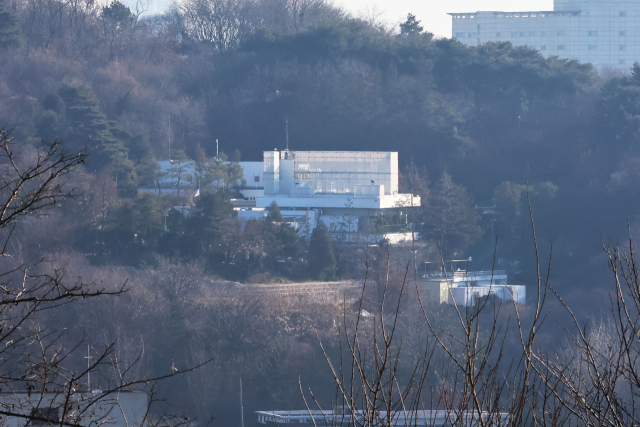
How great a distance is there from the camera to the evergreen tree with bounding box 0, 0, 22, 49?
3319cm

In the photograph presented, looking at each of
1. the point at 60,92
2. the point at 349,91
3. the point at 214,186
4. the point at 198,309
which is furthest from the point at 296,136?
the point at 198,309

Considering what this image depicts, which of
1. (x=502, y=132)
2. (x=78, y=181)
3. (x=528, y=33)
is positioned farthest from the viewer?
(x=528, y=33)

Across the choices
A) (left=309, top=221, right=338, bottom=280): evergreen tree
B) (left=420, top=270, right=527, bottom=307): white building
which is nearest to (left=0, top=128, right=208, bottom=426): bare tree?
(left=420, top=270, right=527, bottom=307): white building

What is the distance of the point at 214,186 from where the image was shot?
2931 centimetres

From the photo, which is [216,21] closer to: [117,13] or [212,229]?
[117,13]

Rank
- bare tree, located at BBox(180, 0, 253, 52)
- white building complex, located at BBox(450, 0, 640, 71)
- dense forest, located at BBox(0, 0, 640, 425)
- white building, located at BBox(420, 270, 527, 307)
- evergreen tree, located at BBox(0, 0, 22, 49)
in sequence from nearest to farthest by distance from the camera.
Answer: dense forest, located at BBox(0, 0, 640, 425) → white building, located at BBox(420, 270, 527, 307) → evergreen tree, located at BBox(0, 0, 22, 49) → bare tree, located at BBox(180, 0, 253, 52) → white building complex, located at BBox(450, 0, 640, 71)

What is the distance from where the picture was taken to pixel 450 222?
26281 mm

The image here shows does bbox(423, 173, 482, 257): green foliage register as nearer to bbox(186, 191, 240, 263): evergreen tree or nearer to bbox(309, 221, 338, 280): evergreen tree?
bbox(309, 221, 338, 280): evergreen tree

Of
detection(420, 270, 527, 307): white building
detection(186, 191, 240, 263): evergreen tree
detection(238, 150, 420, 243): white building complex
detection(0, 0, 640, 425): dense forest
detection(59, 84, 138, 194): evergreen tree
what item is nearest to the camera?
detection(0, 0, 640, 425): dense forest

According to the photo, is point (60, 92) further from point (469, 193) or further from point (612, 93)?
point (612, 93)

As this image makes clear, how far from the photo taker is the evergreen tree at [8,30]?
33.2m

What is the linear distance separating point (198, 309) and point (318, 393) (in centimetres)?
406

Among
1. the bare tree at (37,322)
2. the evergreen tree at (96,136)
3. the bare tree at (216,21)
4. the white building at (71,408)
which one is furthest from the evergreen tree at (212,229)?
the bare tree at (216,21)

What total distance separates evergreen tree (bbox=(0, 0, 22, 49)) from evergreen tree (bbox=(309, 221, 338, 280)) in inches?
666
